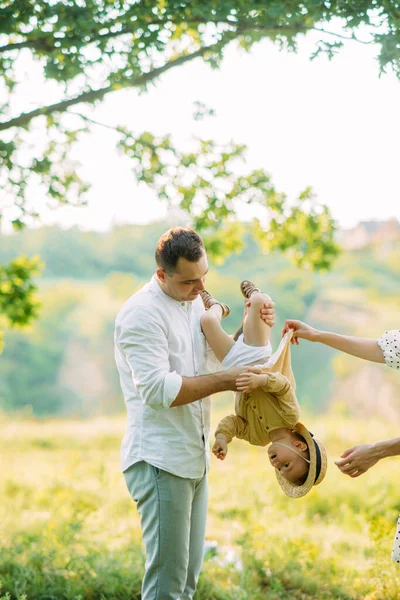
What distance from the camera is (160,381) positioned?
271cm

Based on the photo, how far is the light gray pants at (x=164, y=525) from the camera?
2.86 meters

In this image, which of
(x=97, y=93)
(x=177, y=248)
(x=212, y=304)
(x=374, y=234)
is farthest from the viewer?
(x=374, y=234)

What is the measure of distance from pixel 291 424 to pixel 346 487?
4094mm

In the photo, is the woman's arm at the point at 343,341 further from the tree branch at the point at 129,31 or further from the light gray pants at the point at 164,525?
the tree branch at the point at 129,31

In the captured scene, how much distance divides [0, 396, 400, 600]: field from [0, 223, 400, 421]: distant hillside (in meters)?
4.90

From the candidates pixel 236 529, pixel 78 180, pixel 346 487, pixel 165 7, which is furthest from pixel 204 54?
pixel 346 487

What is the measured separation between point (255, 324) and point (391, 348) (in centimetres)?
59

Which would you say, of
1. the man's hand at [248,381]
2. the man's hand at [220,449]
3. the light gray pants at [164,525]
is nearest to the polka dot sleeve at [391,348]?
the man's hand at [248,381]

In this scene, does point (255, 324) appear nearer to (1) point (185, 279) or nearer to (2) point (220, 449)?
(1) point (185, 279)

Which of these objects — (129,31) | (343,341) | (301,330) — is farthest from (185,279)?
(129,31)

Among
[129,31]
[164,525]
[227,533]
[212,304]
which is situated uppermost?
[129,31]

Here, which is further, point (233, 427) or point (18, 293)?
point (18, 293)

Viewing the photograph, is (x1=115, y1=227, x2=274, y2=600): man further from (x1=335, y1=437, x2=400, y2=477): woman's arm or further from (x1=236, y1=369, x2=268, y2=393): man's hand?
(x1=335, y1=437, x2=400, y2=477): woman's arm

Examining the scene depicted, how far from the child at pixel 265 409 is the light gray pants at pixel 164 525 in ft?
0.89
